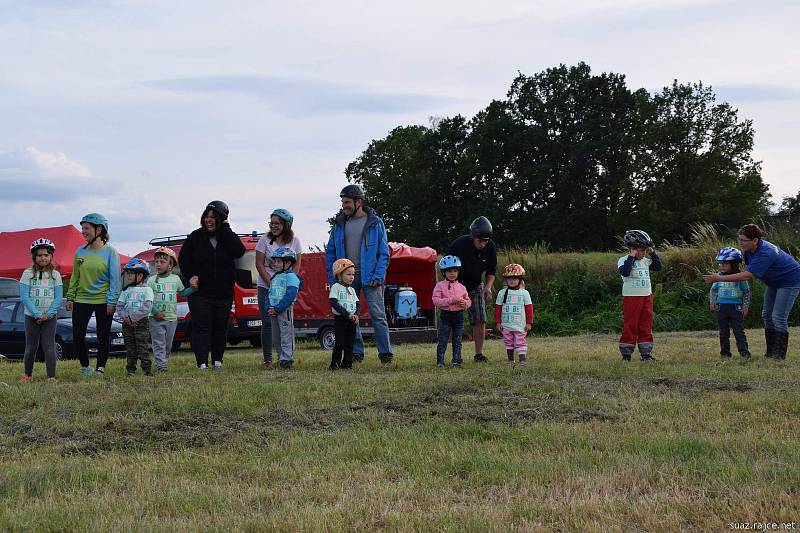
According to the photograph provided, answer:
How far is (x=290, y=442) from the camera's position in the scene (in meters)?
5.87

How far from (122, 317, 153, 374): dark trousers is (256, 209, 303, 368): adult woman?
1.37 m

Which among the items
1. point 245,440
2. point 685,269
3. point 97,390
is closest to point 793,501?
point 245,440

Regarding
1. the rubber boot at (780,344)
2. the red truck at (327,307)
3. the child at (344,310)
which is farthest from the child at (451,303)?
the red truck at (327,307)

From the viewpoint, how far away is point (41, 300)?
397 inches

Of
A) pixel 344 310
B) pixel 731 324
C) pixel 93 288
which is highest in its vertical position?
pixel 93 288

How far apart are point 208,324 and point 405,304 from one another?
826cm

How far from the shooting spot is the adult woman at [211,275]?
11.1 meters

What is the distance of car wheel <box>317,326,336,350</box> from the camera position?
61.2 feet

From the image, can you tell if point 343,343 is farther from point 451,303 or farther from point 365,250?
point 451,303

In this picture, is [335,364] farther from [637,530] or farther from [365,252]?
[637,530]

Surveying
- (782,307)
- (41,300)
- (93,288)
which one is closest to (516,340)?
(782,307)

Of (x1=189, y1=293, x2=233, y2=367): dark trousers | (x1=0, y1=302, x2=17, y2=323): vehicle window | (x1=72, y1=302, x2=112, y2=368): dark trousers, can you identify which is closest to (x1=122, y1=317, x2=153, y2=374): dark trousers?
(x1=72, y1=302, x2=112, y2=368): dark trousers

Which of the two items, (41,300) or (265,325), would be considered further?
(265,325)

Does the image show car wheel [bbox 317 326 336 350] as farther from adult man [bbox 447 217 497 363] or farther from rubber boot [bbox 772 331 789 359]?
rubber boot [bbox 772 331 789 359]
